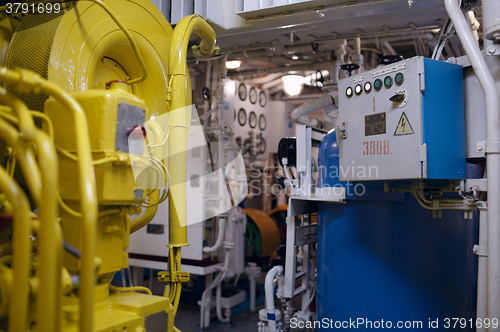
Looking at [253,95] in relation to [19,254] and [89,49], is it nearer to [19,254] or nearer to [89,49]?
[89,49]

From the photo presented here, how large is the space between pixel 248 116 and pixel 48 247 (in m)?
6.49

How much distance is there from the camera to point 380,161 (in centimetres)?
245

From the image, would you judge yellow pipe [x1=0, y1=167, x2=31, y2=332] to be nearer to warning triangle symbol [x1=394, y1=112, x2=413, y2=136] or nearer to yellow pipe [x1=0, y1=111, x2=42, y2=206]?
yellow pipe [x1=0, y1=111, x2=42, y2=206]

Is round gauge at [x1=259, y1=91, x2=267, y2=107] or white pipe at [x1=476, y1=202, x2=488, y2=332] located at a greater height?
round gauge at [x1=259, y1=91, x2=267, y2=107]

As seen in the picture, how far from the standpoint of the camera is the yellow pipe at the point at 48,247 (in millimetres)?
1171

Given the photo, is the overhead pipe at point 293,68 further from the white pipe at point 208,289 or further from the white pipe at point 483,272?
the white pipe at point 483,272

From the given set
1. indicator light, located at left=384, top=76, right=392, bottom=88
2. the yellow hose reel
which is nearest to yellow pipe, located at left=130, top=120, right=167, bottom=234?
the yellow hose reel

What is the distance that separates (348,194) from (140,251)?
2996mm

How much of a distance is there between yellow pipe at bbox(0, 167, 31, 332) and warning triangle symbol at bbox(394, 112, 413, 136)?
2.07 m

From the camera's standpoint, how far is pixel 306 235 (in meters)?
3.48

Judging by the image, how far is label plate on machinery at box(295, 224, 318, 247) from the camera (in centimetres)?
333

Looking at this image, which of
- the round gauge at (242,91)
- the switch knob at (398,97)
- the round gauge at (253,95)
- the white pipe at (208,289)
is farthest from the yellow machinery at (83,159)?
the round gauge at (253,95)

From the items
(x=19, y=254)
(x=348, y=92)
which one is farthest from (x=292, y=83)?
(x=19, y=254)

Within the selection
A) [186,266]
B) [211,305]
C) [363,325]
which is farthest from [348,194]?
[211,305]
